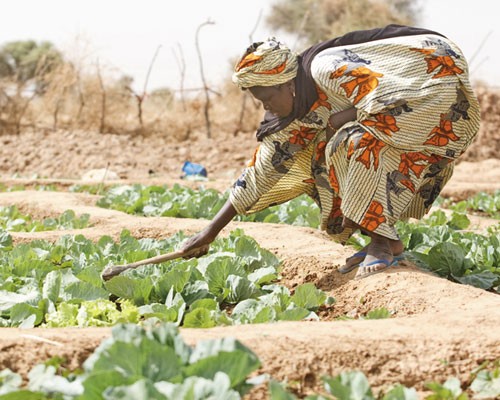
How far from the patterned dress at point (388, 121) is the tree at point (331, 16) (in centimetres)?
1209

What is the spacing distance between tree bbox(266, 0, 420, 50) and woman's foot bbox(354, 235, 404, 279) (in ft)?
40.3

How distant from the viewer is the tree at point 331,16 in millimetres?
20875

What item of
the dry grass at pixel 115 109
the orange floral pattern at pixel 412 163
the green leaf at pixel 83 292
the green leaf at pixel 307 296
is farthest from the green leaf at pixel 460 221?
the dry grass at pixel 115 109

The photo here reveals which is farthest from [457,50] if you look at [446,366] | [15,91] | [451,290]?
[15,91]

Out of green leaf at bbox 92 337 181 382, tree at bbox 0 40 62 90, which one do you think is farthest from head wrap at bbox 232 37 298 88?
tree at bbox 0 40 62 90

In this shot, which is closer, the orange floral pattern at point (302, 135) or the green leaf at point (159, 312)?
the green leaf at point (159, 312)

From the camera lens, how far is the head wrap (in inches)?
138

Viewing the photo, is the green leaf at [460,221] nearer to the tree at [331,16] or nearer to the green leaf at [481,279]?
the green leaf at [481,279]

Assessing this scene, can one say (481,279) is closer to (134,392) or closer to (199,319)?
(199,319)

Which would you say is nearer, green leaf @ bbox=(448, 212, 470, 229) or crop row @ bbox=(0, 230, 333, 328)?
crop row @ bbox=(0, 230, 333, 328)

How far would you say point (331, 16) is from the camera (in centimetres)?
2922

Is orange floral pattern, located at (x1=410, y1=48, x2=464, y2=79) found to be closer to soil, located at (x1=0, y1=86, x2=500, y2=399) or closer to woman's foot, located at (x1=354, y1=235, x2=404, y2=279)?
woman's foot, located at (x1=354, y1=235, x2=404, y2=279)

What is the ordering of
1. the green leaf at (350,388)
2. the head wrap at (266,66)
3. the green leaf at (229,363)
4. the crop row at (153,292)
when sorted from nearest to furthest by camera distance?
the green leaf at (229,363), the green leaf at (350,388), the crop row at (153,292), the head wrap at (266,66)

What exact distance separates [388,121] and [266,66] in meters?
0.58
